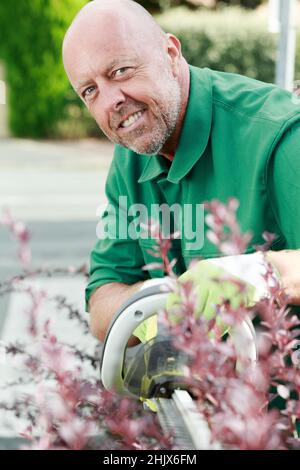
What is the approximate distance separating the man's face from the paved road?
3.19 ft

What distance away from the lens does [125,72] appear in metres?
2.06

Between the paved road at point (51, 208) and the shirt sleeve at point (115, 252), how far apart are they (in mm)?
635

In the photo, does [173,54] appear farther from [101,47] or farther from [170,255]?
[170,255]

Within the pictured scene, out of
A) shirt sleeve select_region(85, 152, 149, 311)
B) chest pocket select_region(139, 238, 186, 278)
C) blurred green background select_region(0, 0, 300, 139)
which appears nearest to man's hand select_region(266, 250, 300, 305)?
chest pocket select_region(139, 238, 186, 278)

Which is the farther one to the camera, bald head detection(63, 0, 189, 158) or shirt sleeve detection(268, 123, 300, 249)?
bald head detection(63, 0, 189, 158)

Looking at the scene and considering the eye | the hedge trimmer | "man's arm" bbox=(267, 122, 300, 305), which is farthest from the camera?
the eye

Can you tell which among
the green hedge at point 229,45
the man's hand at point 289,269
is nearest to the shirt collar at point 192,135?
the man's hand at point 289,269

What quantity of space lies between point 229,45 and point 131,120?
53.2 ft

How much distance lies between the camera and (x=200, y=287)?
1.36m

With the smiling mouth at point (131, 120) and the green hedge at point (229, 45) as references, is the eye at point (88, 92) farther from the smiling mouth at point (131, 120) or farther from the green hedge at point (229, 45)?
the green hedge at point (229, 45)

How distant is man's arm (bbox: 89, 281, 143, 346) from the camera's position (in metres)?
2.12

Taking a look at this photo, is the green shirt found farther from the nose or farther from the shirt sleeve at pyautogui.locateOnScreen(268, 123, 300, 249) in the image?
the nose

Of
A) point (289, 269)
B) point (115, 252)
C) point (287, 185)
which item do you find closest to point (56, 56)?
point (115, 252)

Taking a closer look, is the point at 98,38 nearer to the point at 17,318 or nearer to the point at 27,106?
the point at 17,318
